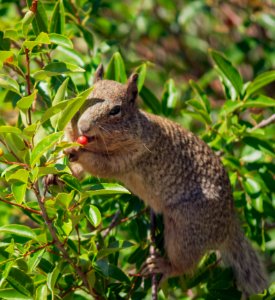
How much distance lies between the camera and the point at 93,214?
9.41 feet

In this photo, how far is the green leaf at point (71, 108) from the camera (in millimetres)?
2670

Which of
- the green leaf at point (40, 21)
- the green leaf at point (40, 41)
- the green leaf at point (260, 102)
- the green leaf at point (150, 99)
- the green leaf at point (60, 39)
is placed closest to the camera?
the green leaf at point (40, 41)

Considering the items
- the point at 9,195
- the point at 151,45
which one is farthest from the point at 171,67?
the point at 9,195

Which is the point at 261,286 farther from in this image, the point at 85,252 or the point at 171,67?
the point at 171,67

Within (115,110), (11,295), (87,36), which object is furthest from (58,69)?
(87,36)

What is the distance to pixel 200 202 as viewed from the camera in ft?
13.0

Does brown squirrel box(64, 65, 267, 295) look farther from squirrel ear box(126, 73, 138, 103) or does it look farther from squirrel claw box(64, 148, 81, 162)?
squirrel claw box(64, 148, 81, 162)

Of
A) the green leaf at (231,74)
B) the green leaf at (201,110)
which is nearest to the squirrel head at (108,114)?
the green leaf at (201,110)

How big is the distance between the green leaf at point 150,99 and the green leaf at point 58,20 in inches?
33.6

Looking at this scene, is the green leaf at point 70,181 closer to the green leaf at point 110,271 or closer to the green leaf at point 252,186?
the green leaf at point 110,271

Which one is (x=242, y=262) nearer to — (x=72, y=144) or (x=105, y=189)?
(x=105, y=189)

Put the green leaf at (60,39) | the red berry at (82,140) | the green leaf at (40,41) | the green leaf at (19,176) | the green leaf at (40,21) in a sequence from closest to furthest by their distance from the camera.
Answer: the green leaf at (19,176) → the green leaf at (40,41) → the green leaf at (60,39) → the red berry at (82,140) → the green leaf at (40,21)

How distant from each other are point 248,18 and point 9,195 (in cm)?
333

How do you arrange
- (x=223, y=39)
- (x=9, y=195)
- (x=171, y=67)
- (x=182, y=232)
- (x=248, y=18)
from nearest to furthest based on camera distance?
(x=9, y=195), (x=182, y=232), (x=248, y=18), (x=171, y=67), (x=223, y=39)
